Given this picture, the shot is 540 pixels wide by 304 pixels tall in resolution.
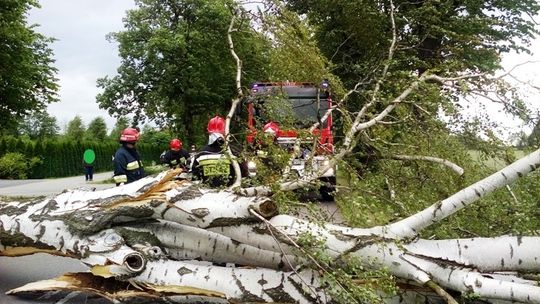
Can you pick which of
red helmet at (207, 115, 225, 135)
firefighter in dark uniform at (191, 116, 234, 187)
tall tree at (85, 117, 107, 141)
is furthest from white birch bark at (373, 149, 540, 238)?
tall tree at (85, 117, 107, 141)

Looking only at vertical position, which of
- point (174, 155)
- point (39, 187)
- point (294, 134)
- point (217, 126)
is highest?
point (217, 126)

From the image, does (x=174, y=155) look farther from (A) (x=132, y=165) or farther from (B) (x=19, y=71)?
(B) (x=19, y=71)

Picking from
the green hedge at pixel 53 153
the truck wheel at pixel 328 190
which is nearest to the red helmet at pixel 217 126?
the truck wheel at pixel 328 190

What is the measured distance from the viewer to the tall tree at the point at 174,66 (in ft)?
100

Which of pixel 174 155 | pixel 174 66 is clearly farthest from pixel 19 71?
pixel 174 155

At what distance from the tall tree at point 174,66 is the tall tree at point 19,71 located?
286 inches

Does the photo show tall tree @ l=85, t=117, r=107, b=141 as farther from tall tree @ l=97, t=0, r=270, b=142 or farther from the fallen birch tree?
the fallen birch tree

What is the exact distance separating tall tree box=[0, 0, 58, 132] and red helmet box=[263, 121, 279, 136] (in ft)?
64.1

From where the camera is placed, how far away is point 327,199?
5086mm

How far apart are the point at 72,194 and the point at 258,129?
5.66 ft

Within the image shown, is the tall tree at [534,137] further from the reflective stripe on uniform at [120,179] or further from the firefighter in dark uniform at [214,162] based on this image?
the reflective stripe on uniform at [120,179]

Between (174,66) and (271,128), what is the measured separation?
26446 mm

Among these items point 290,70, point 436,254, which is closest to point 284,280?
point 436,254

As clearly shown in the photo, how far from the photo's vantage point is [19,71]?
74.5 ft
